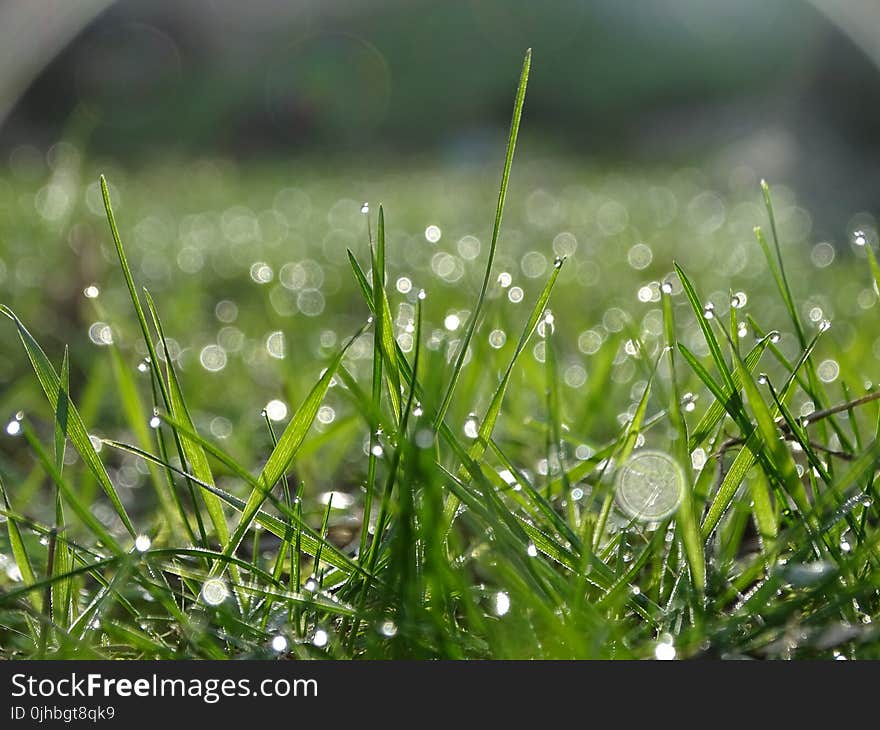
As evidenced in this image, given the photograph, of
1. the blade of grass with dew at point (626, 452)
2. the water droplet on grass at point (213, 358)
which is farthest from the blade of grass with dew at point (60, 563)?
the water droplet on grass at point (213, 358)

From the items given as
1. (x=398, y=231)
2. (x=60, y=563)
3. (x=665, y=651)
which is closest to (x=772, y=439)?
(x=665, y=651)

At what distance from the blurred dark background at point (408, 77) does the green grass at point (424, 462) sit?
843 centimetres

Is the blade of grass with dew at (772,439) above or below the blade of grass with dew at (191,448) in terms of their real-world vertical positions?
below

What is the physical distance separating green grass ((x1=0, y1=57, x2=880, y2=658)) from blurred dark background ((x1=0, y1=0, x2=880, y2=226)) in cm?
843

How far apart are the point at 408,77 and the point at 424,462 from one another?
45.5 ft

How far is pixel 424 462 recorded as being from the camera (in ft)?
1.58

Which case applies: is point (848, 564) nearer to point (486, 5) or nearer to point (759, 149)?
point (759, 149)

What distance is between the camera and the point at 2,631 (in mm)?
678

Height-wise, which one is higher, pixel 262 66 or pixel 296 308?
pixel 262 66

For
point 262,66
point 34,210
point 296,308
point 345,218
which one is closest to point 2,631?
point 296,308

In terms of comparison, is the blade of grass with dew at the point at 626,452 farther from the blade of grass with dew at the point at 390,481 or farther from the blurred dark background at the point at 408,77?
the blurred dark background at the point at 408,77

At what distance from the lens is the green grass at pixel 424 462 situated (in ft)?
1.82

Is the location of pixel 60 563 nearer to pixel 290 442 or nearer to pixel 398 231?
pixel 290 442

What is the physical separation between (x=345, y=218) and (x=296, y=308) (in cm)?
199
